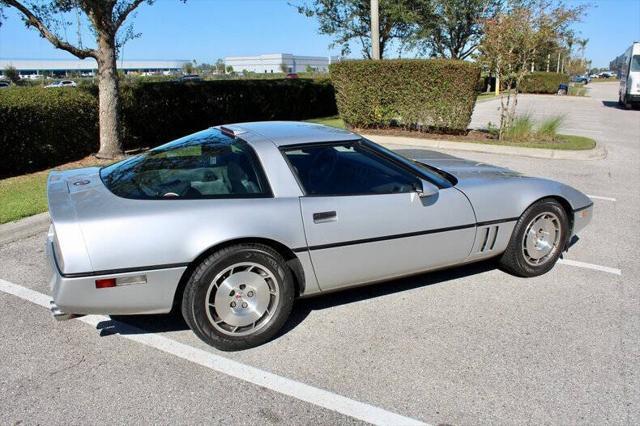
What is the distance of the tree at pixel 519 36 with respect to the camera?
10.5 metres

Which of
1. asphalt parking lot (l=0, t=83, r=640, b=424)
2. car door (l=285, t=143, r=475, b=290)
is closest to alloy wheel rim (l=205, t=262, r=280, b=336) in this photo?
asphalt parking lot (l=0, t=83, r=640, b=424)

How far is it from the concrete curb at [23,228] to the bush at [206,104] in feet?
17.4

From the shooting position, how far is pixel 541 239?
411cm

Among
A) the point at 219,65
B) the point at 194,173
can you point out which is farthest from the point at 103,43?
the point at 219,65

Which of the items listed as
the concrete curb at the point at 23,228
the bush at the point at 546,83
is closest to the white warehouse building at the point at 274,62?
the bush at the point at 546,83

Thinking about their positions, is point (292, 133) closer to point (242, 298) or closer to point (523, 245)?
point (242, 298)

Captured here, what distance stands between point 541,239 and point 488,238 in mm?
629

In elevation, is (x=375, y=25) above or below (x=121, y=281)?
above

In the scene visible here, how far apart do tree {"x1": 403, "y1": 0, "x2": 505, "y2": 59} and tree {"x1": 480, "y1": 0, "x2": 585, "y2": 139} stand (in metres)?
11.0

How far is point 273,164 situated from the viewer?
3.22 meters

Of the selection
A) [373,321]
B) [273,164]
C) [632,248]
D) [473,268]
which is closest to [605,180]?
[632,248]

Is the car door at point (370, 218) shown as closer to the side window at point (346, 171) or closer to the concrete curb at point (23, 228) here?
the side window at point (346, 171)

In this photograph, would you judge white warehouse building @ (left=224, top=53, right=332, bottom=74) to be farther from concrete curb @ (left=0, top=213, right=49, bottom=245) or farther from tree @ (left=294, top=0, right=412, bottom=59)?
concrete curb @ (left=0, top=213, right=49, bottom=245)

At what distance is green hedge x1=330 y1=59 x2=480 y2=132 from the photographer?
11.5m
